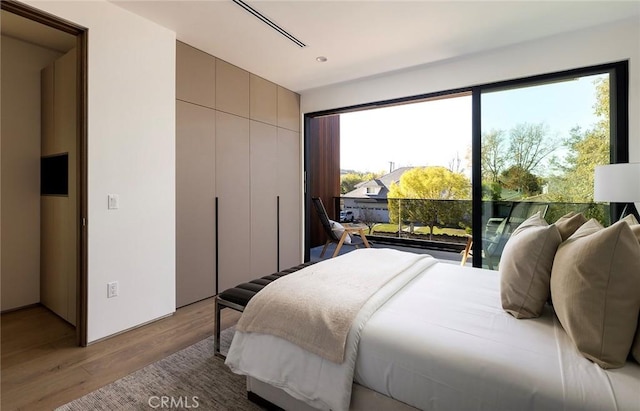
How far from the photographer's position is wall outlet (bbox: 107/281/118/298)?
2.36 m

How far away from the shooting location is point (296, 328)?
1400mm

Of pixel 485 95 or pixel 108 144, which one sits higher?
pixel 485 95

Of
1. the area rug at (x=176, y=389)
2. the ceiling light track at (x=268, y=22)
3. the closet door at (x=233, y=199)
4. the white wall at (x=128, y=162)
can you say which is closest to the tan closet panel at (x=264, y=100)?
the closet door at (x=233, y=199)

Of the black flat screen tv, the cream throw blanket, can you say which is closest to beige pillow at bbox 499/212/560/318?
the cream throw blanket

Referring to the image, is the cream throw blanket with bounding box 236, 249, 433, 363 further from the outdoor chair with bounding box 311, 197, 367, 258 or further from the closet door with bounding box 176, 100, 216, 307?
the outdoor chair with bounding box 311, 197, 367, 258

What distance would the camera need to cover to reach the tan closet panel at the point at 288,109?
415 cm

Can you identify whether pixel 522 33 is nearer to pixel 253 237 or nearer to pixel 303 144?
pixel 303 144

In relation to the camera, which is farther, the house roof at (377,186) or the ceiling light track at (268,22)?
the house roof at (377,186)

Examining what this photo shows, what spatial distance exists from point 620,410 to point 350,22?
2.83 metres

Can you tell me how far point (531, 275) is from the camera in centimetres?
133

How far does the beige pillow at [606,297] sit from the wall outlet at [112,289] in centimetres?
287

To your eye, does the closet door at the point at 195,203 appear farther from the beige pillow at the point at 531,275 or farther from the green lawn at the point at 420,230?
the green lawn at the point at 420,230

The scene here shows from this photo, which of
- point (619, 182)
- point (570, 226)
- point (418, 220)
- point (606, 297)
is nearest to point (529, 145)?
point (619, 182)

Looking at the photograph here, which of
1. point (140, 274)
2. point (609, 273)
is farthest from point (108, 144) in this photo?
point (609, 273)
